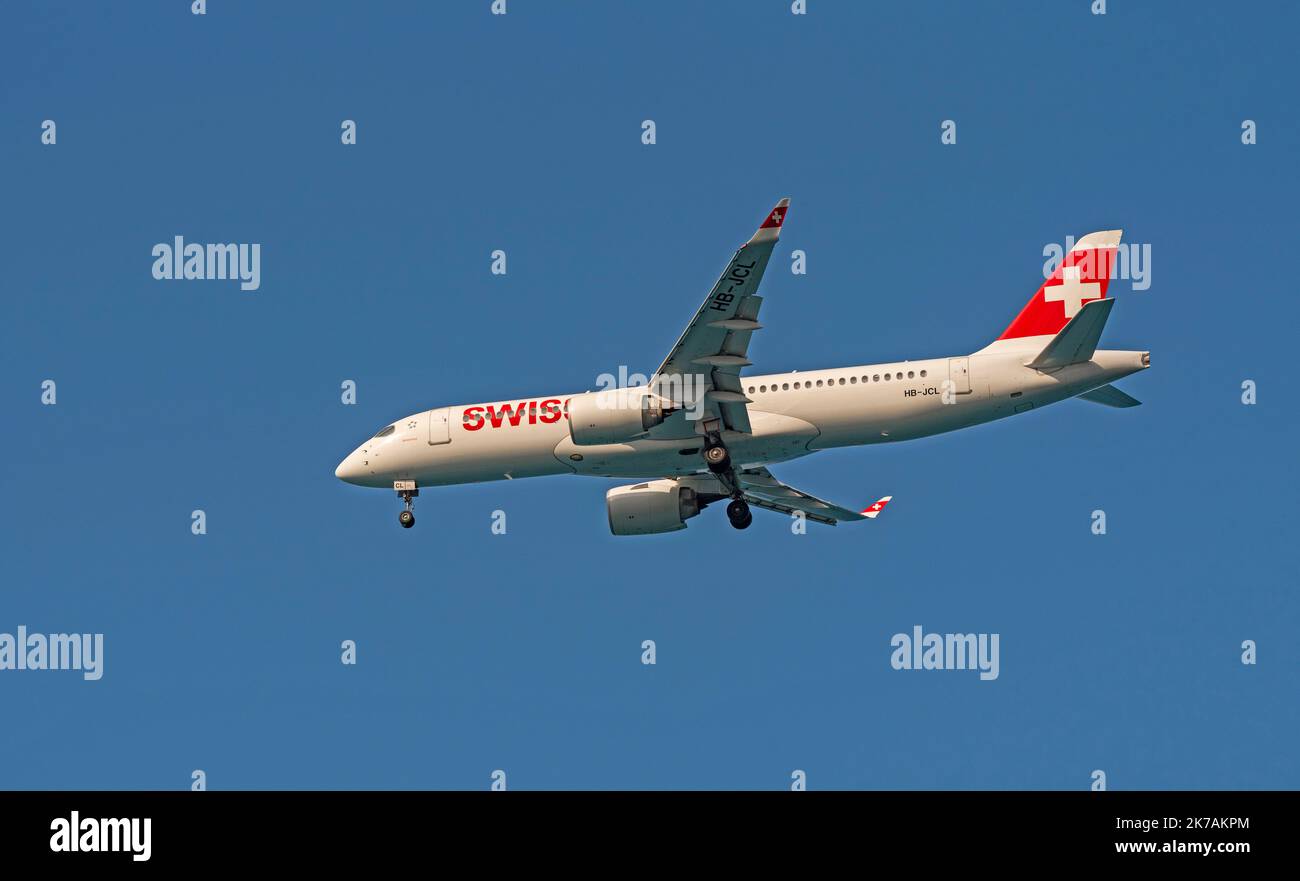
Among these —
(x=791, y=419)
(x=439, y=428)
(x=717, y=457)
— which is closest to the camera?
(x=791, y=419)

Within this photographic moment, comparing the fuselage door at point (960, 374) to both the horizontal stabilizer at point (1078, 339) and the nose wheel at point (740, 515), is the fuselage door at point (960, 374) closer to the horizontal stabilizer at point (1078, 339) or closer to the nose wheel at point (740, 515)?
the horizontal stabilizer at point (1078, 339)

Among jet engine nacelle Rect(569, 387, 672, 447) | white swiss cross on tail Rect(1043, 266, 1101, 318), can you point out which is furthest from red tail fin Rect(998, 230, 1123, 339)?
jet engine nacelle Rect(569, 387, 672, 447)

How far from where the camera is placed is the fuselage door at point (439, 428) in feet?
146

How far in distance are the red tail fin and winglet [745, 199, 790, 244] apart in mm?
9614

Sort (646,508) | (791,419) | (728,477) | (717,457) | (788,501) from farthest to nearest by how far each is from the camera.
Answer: (788,501), (646,508), (728,477), (717,457), (791,419)

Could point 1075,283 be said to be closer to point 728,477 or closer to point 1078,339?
point 1078,339

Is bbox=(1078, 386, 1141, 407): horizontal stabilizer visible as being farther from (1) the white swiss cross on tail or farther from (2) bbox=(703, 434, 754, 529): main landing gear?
(2) bbox=(703, 434, 754, 529): main landing gear

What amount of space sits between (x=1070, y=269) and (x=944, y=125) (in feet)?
17.2

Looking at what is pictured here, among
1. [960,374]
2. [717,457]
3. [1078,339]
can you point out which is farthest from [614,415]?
[1078,339]

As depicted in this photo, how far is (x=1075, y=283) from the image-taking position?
141 ft

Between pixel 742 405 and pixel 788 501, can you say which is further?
pixel 788 501

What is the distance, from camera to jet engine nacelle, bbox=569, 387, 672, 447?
133 ft

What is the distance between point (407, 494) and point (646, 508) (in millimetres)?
6800
